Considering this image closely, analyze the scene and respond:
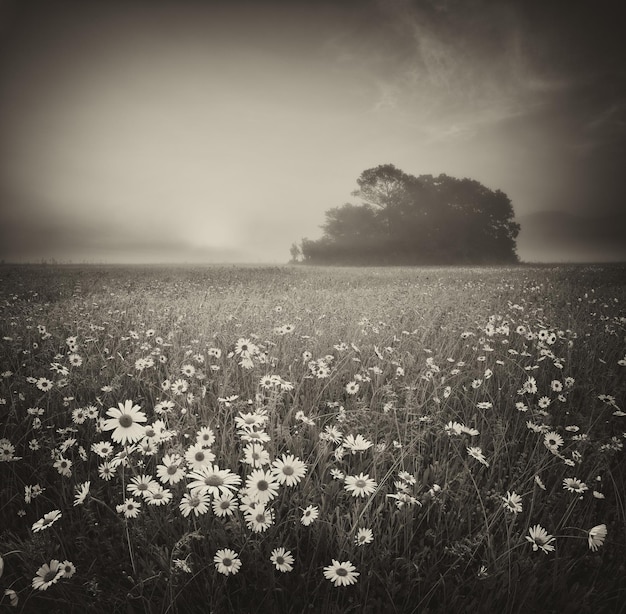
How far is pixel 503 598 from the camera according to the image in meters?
1.40

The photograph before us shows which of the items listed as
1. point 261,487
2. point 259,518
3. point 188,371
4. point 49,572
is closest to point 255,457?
point 261,487

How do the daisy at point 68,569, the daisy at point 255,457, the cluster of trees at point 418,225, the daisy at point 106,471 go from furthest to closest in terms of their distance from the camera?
the cluster of trees at point 418,225 < the daisy at point 106,471 < the daisy at point 255,457 < the daisy at point 68,569

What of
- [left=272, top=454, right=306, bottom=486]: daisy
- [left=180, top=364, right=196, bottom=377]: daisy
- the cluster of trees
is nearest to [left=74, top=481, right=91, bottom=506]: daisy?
[left=272, top=454, right=306, bottom=486]: daisy

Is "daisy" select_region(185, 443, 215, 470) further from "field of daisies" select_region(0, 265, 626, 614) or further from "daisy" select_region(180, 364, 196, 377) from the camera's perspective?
"daisy" select_region(180, 364, 196, 377)

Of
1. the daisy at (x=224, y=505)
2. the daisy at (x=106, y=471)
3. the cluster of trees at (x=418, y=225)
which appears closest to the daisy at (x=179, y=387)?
the daisy at (x=106, y=471)

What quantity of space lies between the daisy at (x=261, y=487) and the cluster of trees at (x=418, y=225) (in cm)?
3487

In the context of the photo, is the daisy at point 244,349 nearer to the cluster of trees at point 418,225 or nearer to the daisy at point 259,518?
the daisy at point 259,518

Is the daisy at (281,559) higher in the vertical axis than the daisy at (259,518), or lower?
lower

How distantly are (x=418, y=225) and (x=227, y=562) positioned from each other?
4160cm

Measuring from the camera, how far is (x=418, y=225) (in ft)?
129

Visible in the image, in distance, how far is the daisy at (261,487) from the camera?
1393mm

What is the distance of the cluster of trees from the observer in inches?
1474

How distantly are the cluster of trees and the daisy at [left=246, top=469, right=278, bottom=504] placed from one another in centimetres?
3487

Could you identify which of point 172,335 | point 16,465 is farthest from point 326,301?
point 16,465
